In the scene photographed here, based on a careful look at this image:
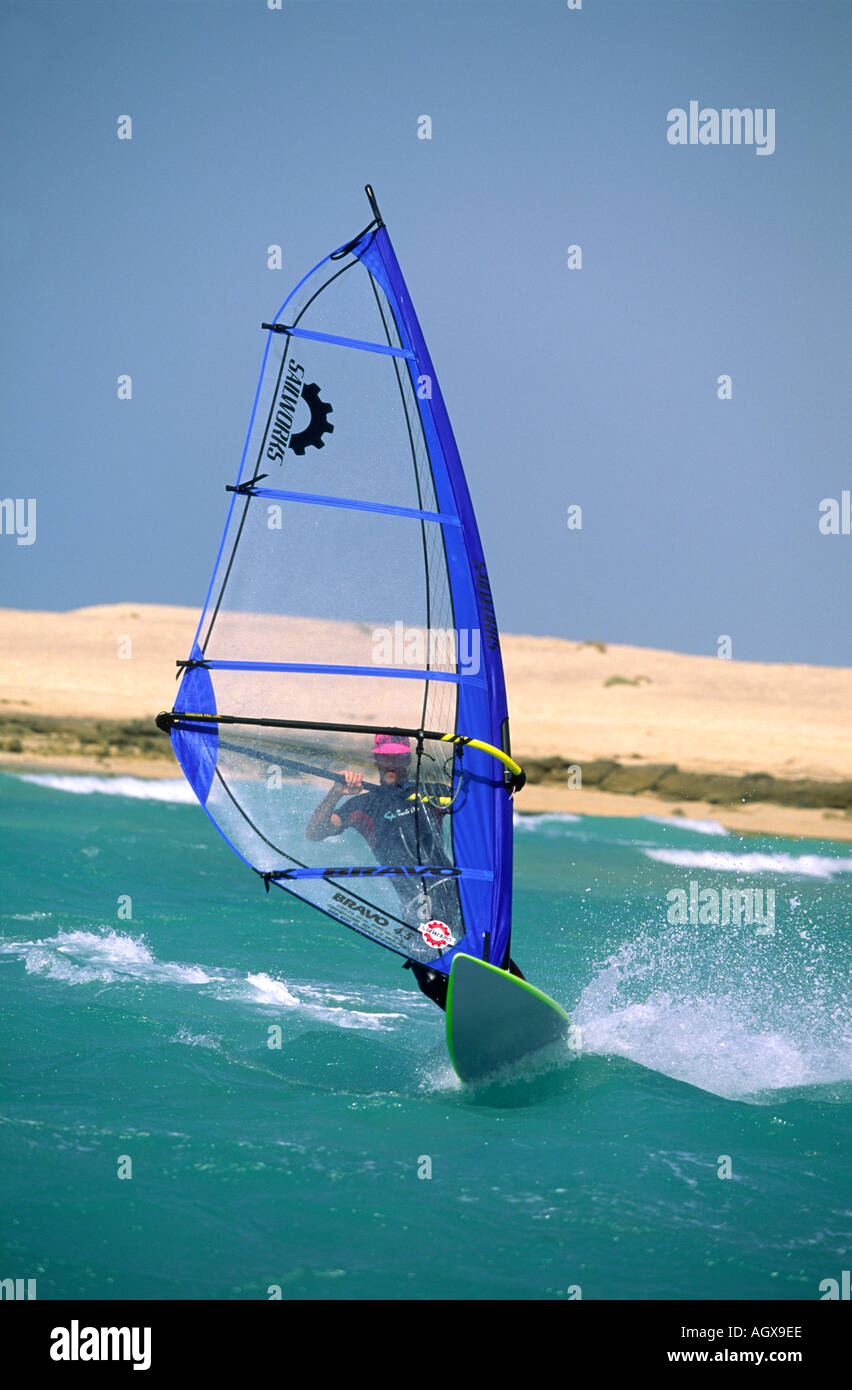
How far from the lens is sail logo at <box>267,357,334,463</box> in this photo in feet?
19.8

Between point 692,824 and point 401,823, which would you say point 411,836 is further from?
point 692,824

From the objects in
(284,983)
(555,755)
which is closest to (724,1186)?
(284,983)

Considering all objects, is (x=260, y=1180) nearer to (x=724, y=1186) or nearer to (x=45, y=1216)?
(x=45, y=1216)

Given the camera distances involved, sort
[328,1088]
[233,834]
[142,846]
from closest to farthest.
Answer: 1. [233,834]
2. [328,1088]
3. [142,846]

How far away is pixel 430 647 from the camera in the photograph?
6.30 m

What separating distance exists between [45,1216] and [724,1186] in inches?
106

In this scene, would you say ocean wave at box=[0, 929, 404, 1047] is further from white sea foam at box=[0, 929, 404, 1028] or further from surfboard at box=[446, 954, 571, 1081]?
surfboard at box=[446, 954, 571, 1081]

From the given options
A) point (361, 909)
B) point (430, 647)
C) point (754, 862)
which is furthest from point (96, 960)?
point (754, 862)

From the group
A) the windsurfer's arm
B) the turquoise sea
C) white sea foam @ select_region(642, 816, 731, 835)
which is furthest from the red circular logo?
white sea foam @ select_region(642, 816, 731, 835)

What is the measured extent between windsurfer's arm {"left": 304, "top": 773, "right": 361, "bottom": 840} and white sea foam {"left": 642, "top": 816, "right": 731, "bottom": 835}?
1369cm

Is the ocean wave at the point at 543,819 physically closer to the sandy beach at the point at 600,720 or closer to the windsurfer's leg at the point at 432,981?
the sandy beach at the point at 600,720

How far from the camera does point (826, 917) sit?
12.2 m

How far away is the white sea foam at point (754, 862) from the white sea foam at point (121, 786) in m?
6.43

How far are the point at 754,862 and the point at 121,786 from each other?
8832 mm
